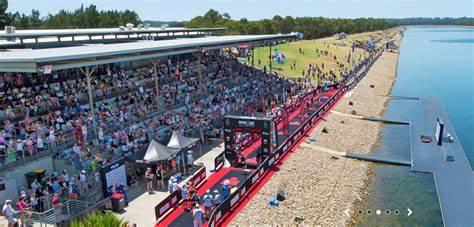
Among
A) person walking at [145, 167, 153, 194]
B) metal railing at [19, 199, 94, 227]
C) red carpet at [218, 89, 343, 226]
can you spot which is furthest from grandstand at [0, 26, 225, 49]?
red carpet at [218, 89, 343, 226]

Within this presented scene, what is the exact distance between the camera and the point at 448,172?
2991cm

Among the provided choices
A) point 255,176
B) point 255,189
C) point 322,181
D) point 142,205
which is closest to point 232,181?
point 255,176

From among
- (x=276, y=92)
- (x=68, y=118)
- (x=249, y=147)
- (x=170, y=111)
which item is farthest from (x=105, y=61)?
(x=276, y=92)

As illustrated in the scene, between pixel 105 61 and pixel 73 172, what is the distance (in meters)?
6.65

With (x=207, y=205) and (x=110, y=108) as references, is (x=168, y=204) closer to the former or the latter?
(x=207, y=205)

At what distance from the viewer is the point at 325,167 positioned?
A: 3034 centimetres

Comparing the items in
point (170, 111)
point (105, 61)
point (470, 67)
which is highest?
point (105, 61)

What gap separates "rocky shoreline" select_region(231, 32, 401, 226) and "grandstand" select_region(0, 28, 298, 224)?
6825 mm

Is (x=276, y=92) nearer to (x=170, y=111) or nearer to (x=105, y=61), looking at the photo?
(x=170, y=111)

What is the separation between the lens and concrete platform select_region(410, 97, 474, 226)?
78.4ft

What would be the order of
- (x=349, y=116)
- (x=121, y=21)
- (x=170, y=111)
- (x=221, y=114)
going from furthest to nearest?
(x=121, y=21)
(x=349, y=116)
(x=221, y=114)
(x=170, y=111)

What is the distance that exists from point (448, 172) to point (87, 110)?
24.0 metres

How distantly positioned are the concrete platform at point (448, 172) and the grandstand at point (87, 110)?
1371 centimetres

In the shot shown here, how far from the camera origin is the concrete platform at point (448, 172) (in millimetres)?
23891
